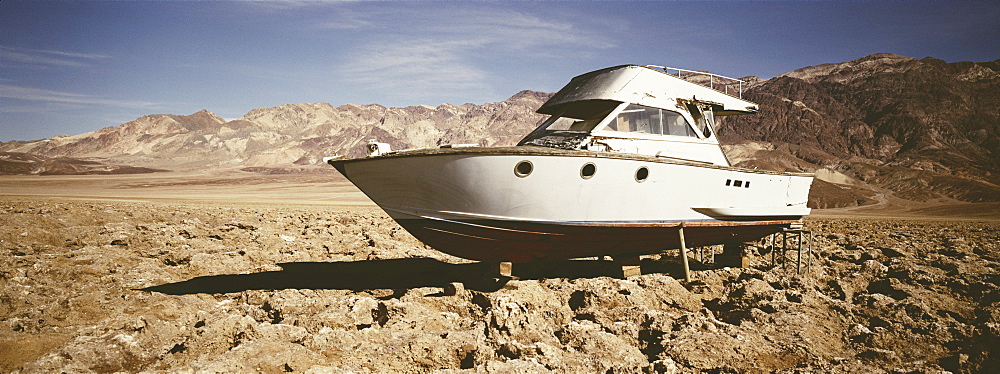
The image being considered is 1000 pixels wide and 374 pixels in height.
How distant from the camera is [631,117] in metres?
7.19

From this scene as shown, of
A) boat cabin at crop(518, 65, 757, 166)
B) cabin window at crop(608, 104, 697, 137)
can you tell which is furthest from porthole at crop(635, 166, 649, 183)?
cabin window at crop(608, 104, 697, 137)

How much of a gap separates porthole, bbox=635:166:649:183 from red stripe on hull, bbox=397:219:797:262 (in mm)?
675

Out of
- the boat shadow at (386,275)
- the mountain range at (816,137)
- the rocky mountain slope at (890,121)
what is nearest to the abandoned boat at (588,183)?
the boat shadow at (386,275)

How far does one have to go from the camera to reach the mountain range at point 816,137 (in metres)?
46.8

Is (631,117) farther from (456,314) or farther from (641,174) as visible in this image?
(456,314)

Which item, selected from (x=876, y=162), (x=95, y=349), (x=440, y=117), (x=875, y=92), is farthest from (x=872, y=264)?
(x=440, y=117)

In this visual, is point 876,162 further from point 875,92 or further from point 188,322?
point 188,322

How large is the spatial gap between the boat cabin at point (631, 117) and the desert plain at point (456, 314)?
202 cm

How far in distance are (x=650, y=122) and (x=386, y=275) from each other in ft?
16.3

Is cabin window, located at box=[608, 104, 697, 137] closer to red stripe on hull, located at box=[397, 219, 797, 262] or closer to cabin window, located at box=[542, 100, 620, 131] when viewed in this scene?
cabin window, located at box=[542, 100, 620, 131]

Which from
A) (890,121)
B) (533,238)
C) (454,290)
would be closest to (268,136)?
(890,121)

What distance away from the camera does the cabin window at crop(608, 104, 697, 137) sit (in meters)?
7.09

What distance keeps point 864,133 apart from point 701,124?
84.9 metres

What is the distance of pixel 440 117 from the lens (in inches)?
6476
